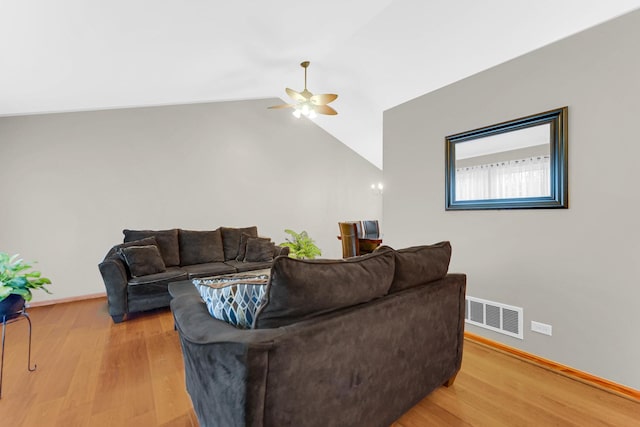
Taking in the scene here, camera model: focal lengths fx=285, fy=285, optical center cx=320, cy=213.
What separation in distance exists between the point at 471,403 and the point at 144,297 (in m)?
3.11

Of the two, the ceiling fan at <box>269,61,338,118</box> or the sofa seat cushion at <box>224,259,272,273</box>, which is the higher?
the ceiling fan at <box>269,61,338,118</box>

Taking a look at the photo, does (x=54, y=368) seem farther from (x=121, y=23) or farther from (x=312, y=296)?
(x=121, y=23)

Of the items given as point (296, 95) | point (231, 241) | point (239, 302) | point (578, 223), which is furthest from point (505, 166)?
point (231, 241)

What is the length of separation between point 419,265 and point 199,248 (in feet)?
10.7

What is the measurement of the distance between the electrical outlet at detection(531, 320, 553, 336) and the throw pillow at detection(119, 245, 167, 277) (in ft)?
12.0

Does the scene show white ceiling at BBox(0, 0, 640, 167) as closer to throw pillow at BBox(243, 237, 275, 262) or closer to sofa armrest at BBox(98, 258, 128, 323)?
sofa armrest at BBox(98, 258, 128, 323)

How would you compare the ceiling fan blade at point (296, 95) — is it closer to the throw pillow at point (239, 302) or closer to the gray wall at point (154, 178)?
the gray wall at point (154, 178)

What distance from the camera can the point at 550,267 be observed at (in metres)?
2.09

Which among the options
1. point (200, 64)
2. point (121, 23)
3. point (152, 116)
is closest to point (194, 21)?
point (121, 23)

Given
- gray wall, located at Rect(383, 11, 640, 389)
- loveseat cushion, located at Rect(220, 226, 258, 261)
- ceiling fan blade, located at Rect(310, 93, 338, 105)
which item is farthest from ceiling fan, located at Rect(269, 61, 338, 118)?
loveseat cushion, located at Rect(220, 226, 258, 261)

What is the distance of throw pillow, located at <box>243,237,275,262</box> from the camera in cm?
396

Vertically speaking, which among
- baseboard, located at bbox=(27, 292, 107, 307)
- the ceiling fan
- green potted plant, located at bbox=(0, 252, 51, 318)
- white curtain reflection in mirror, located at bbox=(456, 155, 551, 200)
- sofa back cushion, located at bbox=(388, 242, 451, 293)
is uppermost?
the ceiling fan

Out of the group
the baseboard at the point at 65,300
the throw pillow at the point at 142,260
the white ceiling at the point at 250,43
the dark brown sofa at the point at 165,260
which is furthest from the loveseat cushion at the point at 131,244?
the white ceiling at the point at 250,43

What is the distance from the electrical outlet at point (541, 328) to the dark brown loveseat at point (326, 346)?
106 centimetres
